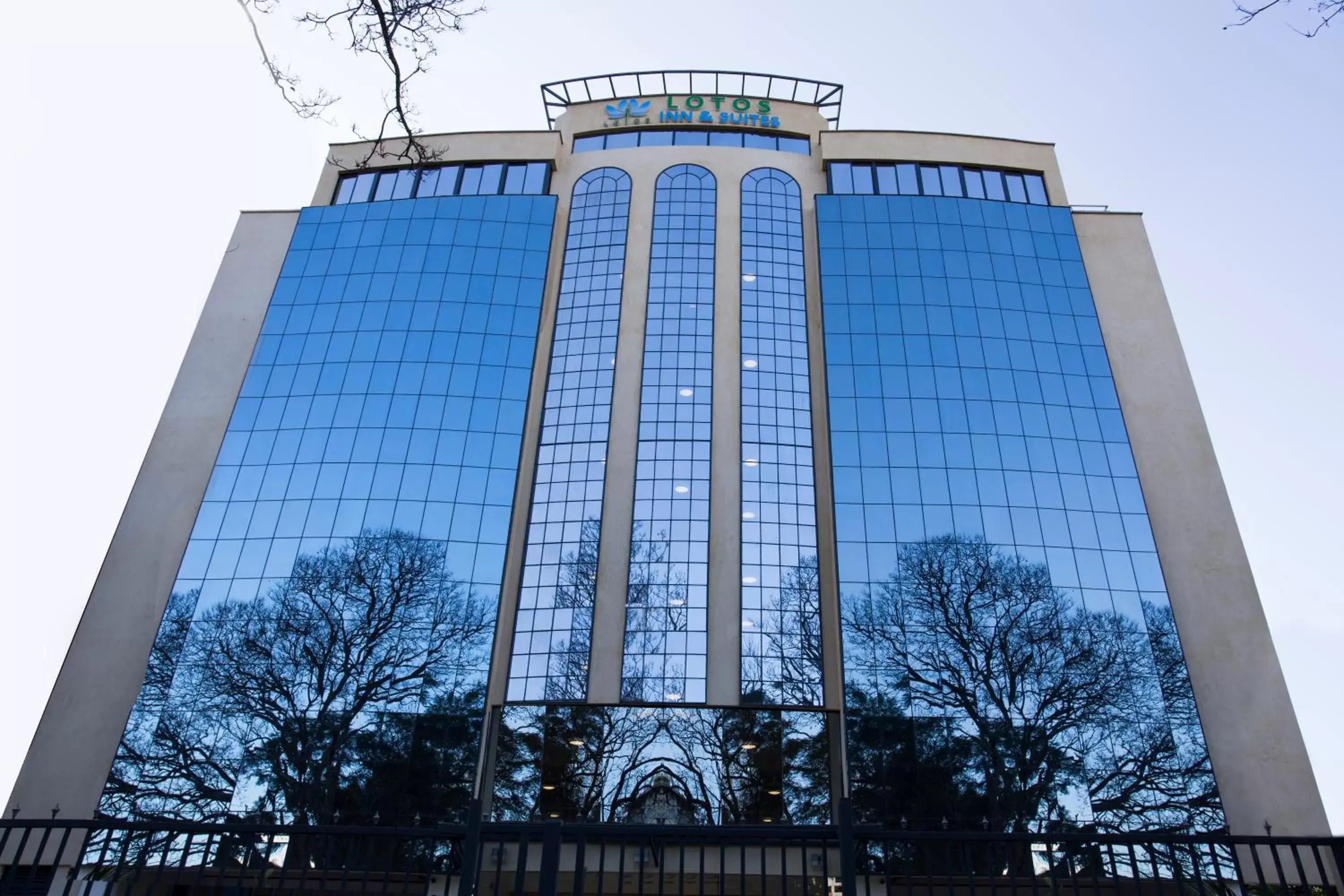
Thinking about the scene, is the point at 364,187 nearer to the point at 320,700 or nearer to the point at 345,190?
the point at 345,190

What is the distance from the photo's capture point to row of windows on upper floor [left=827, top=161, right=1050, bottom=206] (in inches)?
1962

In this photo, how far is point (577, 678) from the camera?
3719 centimetres

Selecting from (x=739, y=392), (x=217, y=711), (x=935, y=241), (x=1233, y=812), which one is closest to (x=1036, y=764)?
(x=1233, y=812)

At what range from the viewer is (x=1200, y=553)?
38906mm

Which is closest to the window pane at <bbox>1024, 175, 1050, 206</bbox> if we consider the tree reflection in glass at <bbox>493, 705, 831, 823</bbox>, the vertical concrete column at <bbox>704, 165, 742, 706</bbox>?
the vertical concrete column at <bbox>704, 165, 742, 706</bbox>

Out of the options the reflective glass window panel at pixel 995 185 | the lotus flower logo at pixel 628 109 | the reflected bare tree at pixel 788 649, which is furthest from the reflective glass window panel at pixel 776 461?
the reflective glass window panel at pixel 995 185

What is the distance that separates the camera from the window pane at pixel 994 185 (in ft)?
164

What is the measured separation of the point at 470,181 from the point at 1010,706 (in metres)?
41.1

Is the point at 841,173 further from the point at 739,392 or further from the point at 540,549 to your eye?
the point at 540,549

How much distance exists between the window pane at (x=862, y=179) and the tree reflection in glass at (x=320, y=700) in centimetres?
3171

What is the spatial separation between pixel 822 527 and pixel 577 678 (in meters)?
13.4

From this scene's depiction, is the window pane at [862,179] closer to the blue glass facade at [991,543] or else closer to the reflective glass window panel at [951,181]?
the blue glass facade at [991,543]

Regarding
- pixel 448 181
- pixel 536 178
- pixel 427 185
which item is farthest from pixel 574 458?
pixel 427 185

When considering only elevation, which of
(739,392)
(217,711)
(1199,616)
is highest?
(739,392)
